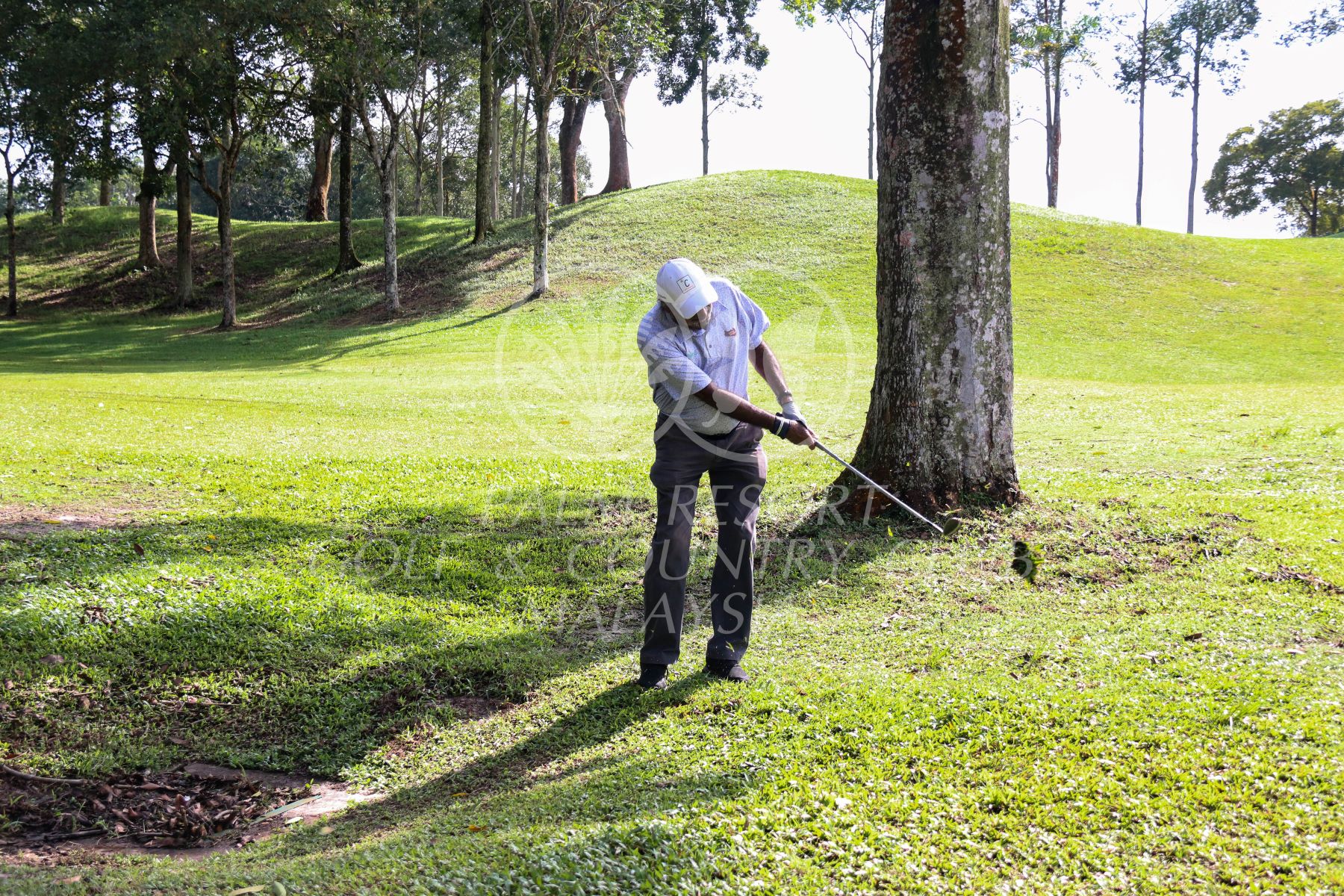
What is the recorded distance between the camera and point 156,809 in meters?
4.63

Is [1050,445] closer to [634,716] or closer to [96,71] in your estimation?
[634,716]

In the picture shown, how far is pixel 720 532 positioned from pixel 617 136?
4562 cm

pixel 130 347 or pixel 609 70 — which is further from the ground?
pixel 609 70

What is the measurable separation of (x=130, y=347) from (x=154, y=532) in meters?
24.2

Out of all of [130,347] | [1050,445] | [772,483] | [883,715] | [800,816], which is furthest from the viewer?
[130,347]

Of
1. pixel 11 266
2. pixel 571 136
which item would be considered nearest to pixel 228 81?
pixel 11 266

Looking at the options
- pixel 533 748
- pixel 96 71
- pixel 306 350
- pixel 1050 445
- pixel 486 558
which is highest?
pixel 96 71

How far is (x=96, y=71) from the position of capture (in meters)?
29.8

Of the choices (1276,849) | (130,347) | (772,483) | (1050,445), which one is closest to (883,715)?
(1276,849)

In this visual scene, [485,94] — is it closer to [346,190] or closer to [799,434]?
[346,190]

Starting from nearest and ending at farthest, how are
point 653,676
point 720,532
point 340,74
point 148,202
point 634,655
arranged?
point 720,532 < point 653,676 < point 634,655 < point 340,74 < point 148,202

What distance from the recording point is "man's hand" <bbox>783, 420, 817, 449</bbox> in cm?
563

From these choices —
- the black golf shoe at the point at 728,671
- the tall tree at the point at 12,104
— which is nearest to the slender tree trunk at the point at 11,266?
the tall tree at the point at 12,104

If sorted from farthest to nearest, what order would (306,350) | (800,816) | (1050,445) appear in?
(306,350) → (1050,445) → (800,816)
